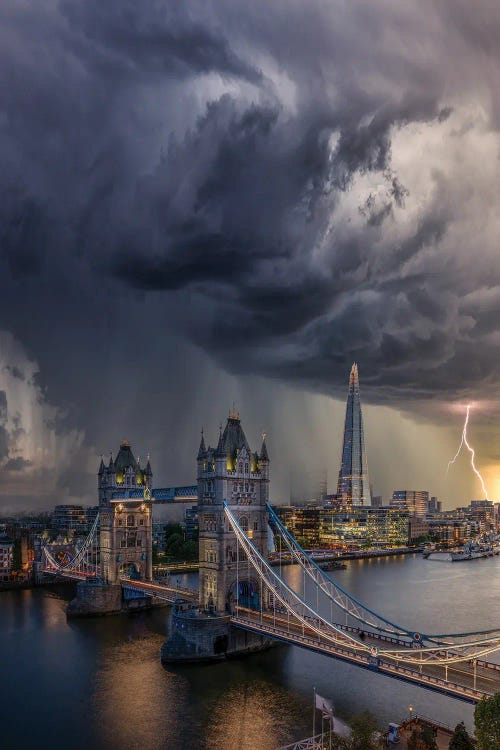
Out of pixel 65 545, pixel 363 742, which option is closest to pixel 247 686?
pixel 363 742

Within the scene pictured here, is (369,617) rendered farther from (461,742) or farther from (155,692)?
(461,742)

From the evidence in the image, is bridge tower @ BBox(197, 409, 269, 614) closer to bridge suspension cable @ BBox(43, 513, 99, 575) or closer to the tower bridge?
the tower bridge

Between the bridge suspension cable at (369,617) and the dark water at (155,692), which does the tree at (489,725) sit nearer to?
the bridge suspension cable at (369,617)

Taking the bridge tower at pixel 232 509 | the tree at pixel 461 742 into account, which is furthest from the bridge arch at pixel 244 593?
the tree at pixel 461 742

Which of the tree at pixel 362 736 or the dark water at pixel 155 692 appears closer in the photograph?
the tree at pixel 362 736

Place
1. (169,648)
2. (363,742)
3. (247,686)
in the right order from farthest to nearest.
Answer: (169,648) < (247,686) < (363,742)

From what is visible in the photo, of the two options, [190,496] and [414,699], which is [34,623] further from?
[414,699]
